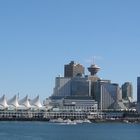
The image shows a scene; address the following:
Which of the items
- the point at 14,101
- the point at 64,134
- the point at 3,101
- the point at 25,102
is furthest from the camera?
the point at 25,102

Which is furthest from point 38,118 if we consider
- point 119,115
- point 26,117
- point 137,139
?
point 137,139

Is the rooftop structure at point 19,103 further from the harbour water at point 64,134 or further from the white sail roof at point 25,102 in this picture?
the harbour water at point 64,134

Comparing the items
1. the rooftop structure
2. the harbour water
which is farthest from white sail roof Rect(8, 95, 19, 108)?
the harbour water

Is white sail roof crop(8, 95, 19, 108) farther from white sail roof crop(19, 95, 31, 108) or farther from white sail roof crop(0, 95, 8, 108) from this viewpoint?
white sail roof crop(19, 95, 31, 108)

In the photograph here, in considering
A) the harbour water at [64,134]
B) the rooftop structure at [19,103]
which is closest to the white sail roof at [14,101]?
the rooftop structure at [19,103]

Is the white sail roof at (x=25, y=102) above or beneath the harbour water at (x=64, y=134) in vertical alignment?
above

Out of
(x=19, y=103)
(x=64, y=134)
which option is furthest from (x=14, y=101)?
(x=64, y=134)

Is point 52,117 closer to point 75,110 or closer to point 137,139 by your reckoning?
point 75,110

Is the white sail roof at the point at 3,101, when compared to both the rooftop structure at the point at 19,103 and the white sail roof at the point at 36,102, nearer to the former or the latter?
the rooftop structure at the point at 19,103

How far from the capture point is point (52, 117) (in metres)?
180

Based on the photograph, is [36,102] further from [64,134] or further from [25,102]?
[64,134]

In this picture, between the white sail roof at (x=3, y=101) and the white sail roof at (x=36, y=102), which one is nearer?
the white sail roof at (x=3, y=101)

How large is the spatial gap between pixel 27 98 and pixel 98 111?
24.2 metres

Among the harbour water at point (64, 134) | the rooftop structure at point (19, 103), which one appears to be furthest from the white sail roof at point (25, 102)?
the harbour water at point (64, 134)
